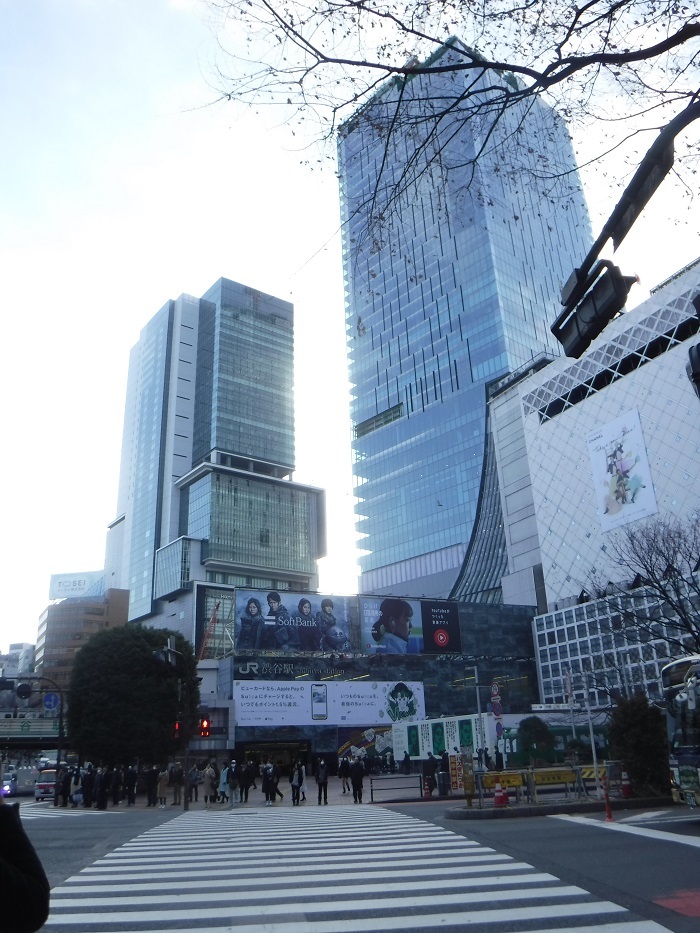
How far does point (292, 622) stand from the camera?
190 ft

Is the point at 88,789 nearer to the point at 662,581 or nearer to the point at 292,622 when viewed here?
the point at 662,581

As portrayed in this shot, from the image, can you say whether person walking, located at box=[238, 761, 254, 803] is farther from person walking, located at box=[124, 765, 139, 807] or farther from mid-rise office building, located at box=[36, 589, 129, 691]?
mid-rise office building, located at box=[36, 589, 129, 691]

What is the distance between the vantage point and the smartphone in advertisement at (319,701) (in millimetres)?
53250

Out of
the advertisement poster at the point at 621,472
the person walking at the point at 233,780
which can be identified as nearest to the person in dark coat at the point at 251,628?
the person walking at the point at 233,780

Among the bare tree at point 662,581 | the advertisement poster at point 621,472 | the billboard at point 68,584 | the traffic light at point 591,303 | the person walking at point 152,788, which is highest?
the billboard at point 68,584

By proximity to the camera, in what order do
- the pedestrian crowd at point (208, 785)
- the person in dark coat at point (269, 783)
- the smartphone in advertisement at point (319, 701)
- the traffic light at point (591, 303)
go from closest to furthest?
1. the traffic light at point (591, 303)
2. the pedestrian crowd at point (208, 785)
3. the person in dark coat at point (269, 783)
4. the smartphone in advertisement at point (319, 701)

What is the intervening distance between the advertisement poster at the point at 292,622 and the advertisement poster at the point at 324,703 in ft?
12.6

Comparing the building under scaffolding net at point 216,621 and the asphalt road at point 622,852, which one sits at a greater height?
the building under scaffolding net at point 216,621

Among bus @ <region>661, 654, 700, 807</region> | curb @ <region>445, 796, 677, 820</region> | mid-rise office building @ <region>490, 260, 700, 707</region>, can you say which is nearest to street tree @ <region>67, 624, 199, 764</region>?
curb @ <region>445, 796, 677, 820</region>

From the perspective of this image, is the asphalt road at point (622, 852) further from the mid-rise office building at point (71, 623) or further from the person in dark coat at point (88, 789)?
the mid-rise office building at point (71, 623)

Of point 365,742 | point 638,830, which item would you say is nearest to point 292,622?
point 365,742

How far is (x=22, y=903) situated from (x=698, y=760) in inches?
553

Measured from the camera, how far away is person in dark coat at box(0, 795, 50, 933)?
2.21 meters

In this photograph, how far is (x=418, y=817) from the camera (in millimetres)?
17734
